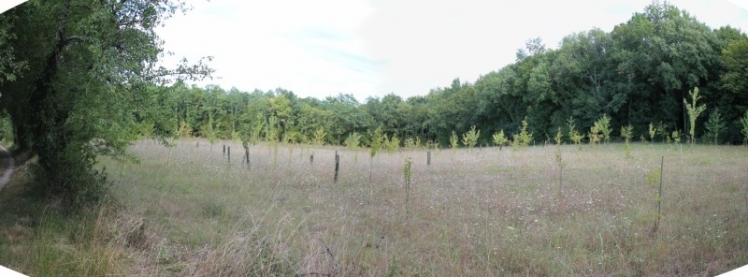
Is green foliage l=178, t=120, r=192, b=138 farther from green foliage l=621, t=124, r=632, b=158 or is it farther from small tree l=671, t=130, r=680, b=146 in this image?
small tree l=671, t=130, r=680, b=146

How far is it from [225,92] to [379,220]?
3.14 m

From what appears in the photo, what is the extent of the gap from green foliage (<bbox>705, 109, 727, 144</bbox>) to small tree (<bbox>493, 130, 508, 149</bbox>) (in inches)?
248

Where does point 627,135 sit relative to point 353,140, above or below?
above

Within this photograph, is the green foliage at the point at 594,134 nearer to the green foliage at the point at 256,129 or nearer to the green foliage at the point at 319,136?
the green foliage at the point at 319,136

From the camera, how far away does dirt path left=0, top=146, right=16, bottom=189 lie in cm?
737

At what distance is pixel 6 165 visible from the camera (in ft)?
27.3

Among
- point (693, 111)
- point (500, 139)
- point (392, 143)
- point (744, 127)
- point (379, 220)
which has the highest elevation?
point (693, 111)

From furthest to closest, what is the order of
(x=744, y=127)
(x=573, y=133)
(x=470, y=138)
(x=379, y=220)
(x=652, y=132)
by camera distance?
(x=470, y=138) → (x=573, y=133) → (x=652, y=132) → (x=379, y=220) → (x=744, y=127)

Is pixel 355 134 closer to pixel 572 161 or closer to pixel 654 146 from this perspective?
pixel 572 161

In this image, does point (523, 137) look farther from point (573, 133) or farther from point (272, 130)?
point (272, 130)

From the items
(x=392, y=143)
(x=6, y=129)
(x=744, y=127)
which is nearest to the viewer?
(x=744, y=127)

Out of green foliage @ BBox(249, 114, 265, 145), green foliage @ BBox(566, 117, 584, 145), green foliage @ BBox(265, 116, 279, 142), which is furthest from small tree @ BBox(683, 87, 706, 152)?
green foliage @ BBox(249, 114, 265, 145)

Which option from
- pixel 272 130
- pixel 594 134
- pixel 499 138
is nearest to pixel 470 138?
pixel 499 138

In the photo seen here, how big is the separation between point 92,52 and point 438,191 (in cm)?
493
